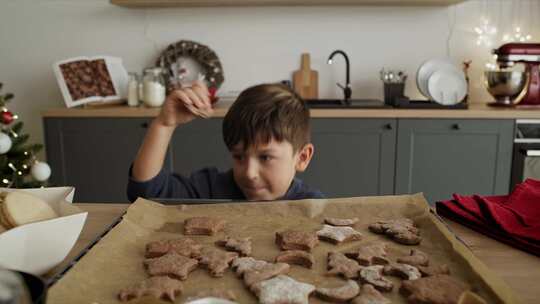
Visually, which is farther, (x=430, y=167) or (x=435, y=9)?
(x=435, y=9)

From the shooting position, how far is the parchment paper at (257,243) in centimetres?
75

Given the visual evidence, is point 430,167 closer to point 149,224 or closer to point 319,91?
point 319,91

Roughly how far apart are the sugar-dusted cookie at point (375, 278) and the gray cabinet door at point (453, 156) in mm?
2022

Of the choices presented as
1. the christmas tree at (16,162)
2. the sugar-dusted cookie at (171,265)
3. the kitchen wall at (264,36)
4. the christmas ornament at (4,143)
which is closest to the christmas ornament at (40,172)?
the christmas tree at (16,162)

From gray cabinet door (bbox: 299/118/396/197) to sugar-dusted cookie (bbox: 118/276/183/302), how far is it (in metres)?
2.06

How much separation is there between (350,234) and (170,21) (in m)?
2.66

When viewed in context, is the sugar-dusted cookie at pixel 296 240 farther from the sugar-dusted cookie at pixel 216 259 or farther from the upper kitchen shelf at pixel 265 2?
the upper kitchen shelf at pixel 265 2

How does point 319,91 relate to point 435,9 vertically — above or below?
below

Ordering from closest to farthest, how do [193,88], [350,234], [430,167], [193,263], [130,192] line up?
[193,263] < [350,234] < [193,88] < [130,192] < [430,167]

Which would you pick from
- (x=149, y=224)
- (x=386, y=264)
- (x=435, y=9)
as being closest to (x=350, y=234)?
(x=386, y=264)

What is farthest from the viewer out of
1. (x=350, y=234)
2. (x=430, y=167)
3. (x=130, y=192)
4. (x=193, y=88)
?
(x=430, y=167)

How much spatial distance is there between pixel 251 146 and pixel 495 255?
2.09ft

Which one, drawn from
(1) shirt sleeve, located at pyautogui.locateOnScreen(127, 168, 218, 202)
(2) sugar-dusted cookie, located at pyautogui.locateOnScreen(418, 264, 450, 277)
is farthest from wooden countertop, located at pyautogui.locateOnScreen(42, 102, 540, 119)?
(2) sugar-dusted cookie, located at pyautogui.locateOnScreen(418, 264, 450, 277)

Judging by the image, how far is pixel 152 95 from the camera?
2914 millimetres
